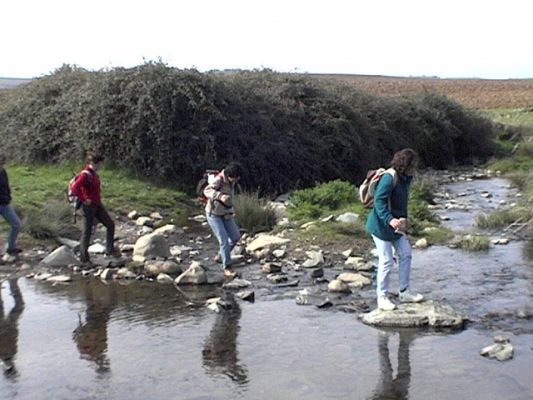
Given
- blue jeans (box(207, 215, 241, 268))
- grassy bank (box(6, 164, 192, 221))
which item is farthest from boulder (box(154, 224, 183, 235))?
blue jeans (box(207, 215, 241, 268))

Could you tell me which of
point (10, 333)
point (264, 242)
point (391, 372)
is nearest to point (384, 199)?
point (391, 372)

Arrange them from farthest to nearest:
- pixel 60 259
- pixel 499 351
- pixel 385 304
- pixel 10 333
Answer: pixel 60 259
pixel 385 304
pixel 10 333
pixel 499 351

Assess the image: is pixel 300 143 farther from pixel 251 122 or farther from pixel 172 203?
pixel 172 203

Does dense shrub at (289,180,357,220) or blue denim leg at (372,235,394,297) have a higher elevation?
blue denim leg at (372,235,394,297)

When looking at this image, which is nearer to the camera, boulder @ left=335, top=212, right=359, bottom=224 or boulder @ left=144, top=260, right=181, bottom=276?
boulder @ left=144, top=260, right=181, bottom=276

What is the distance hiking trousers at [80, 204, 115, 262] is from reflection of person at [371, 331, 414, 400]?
617 cm

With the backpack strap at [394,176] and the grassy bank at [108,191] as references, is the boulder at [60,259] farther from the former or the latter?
the backpack strap at [394,176]

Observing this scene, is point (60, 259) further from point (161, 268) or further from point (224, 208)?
point (224, 208)

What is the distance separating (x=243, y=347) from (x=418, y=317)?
219 centimetres

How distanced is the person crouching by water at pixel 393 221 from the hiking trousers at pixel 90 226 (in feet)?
18.8

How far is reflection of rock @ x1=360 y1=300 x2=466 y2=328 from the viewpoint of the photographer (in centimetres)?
895

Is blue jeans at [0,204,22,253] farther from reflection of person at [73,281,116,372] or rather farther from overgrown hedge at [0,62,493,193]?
overgrown hedge at [0,62,493,193]

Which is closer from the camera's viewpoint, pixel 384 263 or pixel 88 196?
pixel 384 263

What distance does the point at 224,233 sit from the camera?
11977 millimetres
